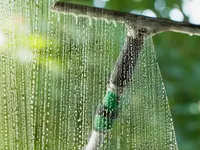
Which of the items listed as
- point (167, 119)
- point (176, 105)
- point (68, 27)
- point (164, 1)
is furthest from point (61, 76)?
point (164, 1)

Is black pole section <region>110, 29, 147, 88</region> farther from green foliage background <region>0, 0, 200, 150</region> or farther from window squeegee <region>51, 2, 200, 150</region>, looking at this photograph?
green foliage background <region>0, 0, 200, 150</region>

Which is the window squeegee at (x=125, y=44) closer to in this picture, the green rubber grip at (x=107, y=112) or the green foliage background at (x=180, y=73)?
the green rubber grip at (x=107, y=112)

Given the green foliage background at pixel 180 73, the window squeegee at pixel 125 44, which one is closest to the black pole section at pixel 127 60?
the window squeegee at pixel 125 44

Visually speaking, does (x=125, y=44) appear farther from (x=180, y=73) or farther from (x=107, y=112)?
(x=180, y=73)

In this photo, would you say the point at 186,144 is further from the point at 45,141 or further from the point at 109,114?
the point at 109,114

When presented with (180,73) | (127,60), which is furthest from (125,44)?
(180,73)

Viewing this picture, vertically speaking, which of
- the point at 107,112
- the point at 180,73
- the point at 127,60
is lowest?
the point at 107,112

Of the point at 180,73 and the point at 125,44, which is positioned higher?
the point at 180,73

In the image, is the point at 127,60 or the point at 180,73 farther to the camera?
the point at 180,73
